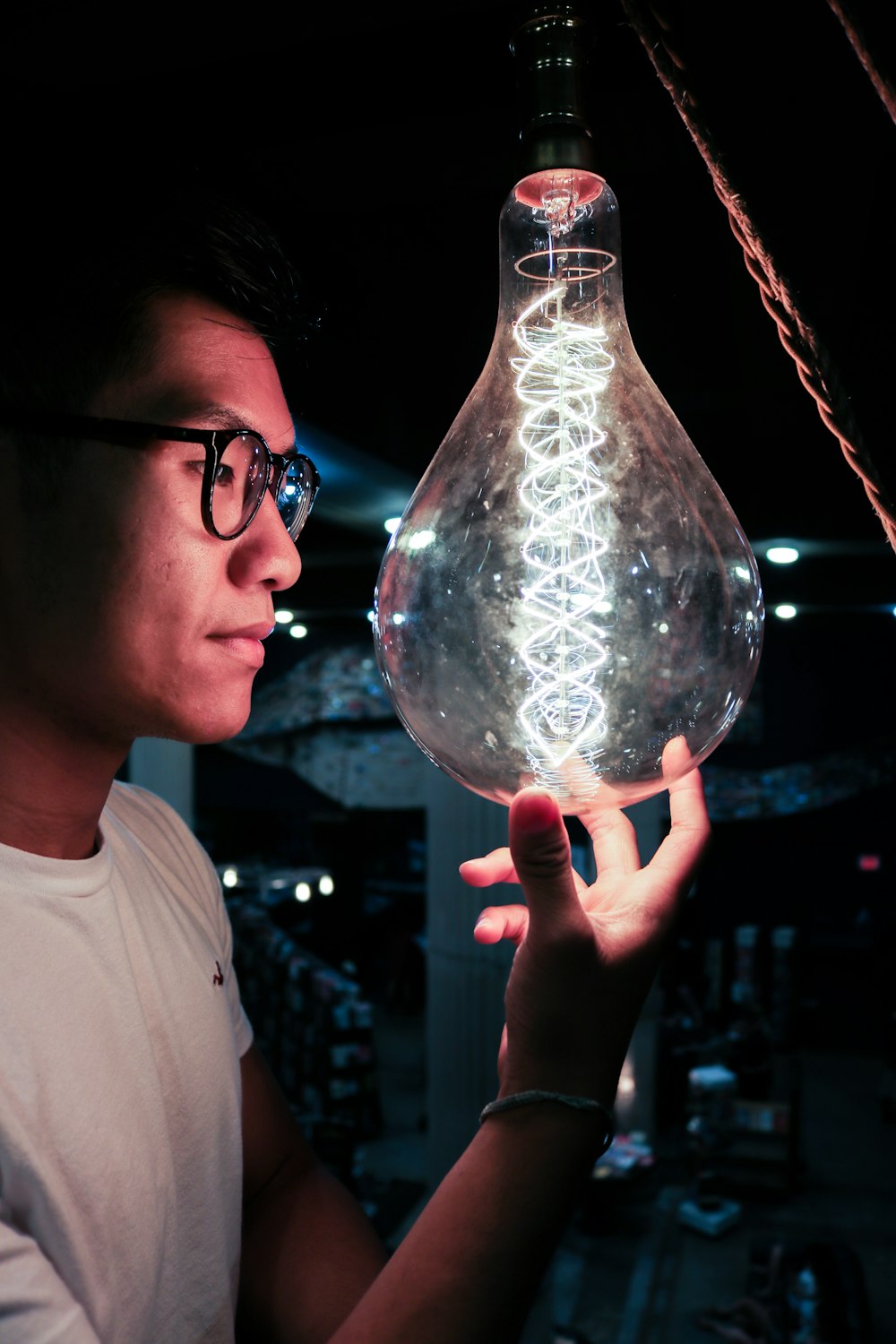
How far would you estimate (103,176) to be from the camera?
946 mm

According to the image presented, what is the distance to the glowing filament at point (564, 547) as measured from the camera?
70 centimetres

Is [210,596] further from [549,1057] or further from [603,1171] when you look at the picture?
[603,1171]

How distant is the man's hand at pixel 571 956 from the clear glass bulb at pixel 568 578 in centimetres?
5

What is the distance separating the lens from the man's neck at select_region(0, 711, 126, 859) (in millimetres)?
997

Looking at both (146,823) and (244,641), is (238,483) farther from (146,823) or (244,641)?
(146,823)

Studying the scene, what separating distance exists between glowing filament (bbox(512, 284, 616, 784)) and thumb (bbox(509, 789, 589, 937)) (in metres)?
0.06

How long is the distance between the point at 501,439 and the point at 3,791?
26.1 inches

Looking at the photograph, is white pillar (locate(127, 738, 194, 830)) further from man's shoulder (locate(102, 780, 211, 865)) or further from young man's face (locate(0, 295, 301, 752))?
young man's face (locate(0, 295, 301, 752))

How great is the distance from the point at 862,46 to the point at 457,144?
72cm

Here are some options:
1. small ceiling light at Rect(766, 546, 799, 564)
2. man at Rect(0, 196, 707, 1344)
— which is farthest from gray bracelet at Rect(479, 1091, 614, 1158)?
small ceiling light at Rect(766, 546, 799, 564)

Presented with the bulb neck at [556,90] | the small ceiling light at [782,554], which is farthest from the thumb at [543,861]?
the small ceiling light at [782,554]

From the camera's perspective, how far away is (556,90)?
711mm

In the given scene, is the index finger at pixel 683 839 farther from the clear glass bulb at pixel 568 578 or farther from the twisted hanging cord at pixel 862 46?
the twisted hanging cord at pixel 862 46

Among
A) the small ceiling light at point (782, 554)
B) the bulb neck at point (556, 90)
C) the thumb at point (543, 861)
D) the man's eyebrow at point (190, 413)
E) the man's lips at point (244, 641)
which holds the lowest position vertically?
the thumb at point (543, 861)
